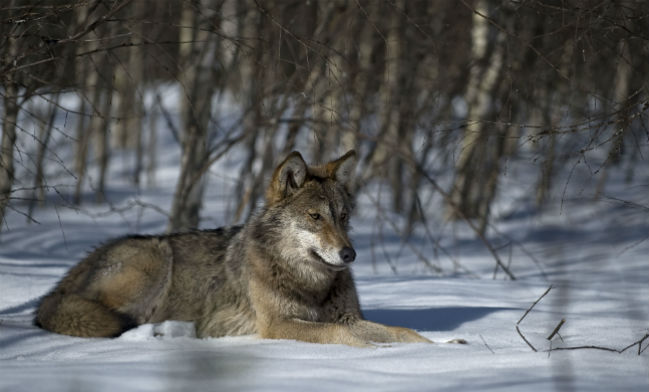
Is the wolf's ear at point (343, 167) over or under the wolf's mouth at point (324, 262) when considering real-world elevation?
over

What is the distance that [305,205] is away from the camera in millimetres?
5867

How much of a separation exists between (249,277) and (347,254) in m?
0.93

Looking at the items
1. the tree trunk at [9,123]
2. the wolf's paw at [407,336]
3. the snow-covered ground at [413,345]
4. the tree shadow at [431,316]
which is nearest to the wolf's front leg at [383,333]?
the wolf's paw at [407,336]

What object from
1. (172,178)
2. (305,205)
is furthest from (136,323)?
(172,178)

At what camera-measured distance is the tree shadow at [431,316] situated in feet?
20.0

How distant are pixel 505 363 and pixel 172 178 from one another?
803 inches

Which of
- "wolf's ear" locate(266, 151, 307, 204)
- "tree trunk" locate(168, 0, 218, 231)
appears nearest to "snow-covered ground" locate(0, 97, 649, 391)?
"wolf's ear" locate(266, 151, 307, 204)

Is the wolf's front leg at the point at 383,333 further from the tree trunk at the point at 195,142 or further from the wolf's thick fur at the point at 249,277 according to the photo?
the tree trunk at the point at 195,142

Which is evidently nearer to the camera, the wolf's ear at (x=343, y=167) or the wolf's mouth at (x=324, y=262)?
the wolf's mouth at (x=324, y=262)

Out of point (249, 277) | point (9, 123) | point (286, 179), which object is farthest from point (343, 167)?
point (9, 123)

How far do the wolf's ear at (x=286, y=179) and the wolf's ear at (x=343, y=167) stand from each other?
31cm

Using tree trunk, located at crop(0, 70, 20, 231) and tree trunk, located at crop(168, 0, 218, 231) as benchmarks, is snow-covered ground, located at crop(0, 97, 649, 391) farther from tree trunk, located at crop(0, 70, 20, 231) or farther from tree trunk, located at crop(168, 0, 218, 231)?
tree trunk, located at crop(168, 0, 218, 231)

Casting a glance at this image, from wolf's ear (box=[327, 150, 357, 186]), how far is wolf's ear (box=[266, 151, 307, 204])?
0.31 m

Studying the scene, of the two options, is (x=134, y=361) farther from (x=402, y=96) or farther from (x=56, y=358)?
(x=402, y=96)
